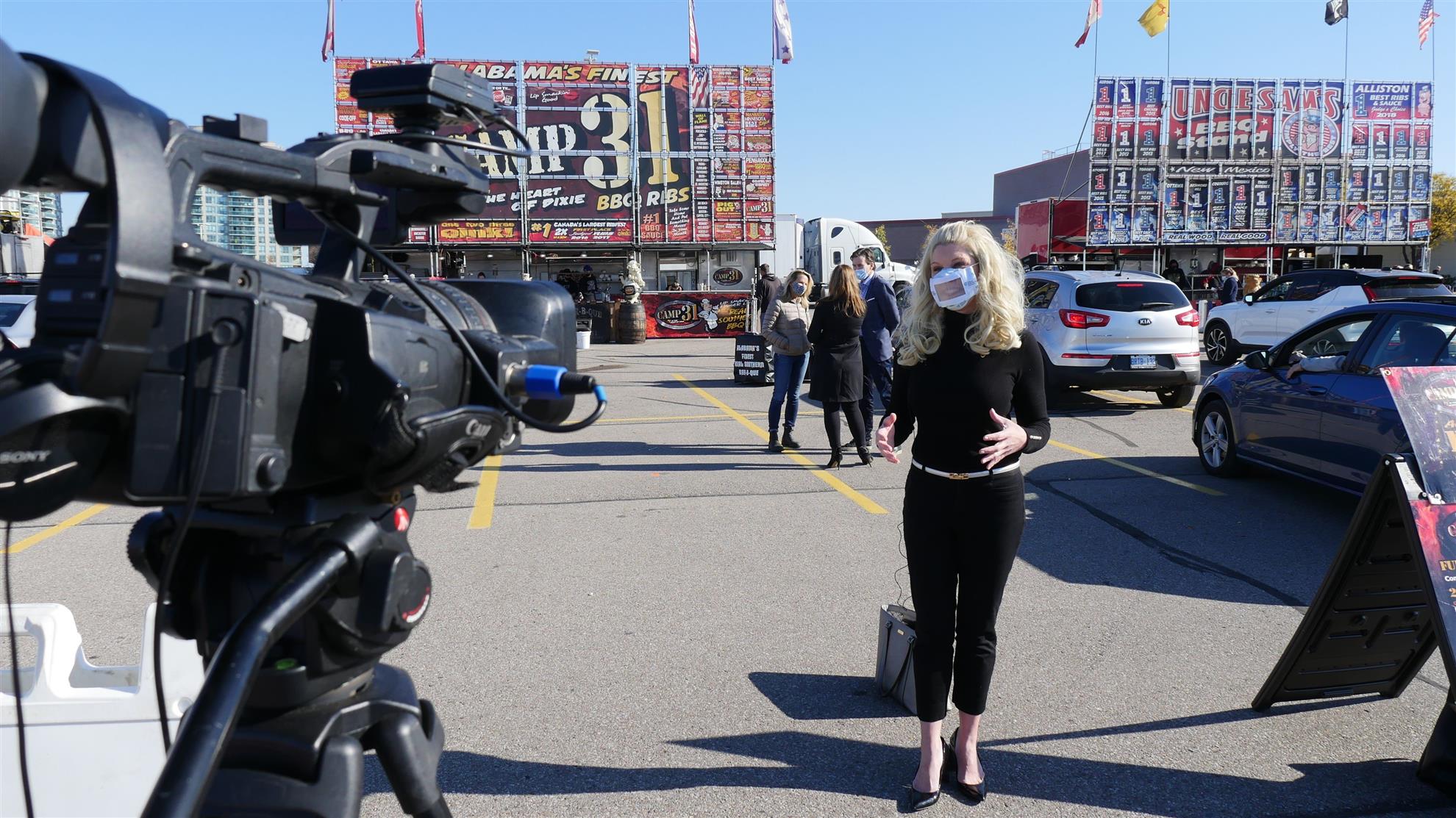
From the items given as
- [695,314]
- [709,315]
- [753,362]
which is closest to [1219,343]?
[753,362]

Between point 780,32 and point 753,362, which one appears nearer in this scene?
point 753,362

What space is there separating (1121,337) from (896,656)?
8470 millimetres

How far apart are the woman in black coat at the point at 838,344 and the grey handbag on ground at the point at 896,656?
4.29 m

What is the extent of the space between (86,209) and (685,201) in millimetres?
27564

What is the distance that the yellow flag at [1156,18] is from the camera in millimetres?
30391

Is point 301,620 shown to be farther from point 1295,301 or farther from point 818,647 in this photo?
point 1295,301

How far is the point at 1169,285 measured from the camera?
11562 millimetres

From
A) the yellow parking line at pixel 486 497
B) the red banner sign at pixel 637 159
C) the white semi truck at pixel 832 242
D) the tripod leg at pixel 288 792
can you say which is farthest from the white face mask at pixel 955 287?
the red banner sign at pixel 637 159

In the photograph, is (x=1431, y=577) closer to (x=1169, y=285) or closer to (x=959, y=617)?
(x=959, y=617)

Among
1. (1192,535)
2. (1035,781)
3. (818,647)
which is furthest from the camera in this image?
(1192,535)

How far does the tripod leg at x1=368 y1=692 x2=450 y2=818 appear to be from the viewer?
1.72 meters

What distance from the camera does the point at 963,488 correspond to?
3.06 metres

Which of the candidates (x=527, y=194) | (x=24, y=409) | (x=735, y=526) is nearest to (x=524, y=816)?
(x=24, y=409)

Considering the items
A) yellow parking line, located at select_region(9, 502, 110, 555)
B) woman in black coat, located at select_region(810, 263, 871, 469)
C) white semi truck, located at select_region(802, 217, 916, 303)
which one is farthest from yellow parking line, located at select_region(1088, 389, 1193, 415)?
white semi truck, located at select_region(802, 217, 916, 303)
